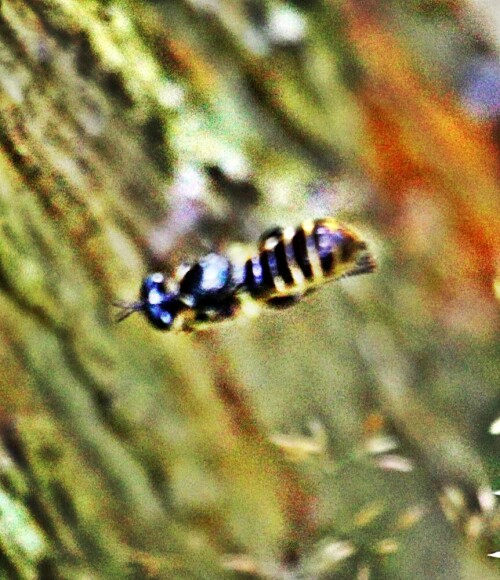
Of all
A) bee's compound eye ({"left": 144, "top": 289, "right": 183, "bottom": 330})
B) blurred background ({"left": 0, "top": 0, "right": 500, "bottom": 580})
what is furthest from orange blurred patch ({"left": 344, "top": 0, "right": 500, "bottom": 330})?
bee's compound eye ({"left": 144, "top": 289, "right": 183, "bottom": 330})

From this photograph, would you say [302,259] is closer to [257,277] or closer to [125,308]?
[257,277]

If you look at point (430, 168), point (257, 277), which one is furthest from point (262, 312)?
point (430, 168)

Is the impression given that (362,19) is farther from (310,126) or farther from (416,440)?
(416,440)

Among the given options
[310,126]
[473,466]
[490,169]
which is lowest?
[473,466]

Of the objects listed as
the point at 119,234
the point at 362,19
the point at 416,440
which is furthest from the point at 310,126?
the point at 416,440

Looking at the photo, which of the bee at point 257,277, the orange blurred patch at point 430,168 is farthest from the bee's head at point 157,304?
the orange blurred patch at point 430,168

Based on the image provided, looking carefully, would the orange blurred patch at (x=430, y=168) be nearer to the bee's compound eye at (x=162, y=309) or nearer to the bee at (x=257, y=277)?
the bee at (x=257, y=277)
